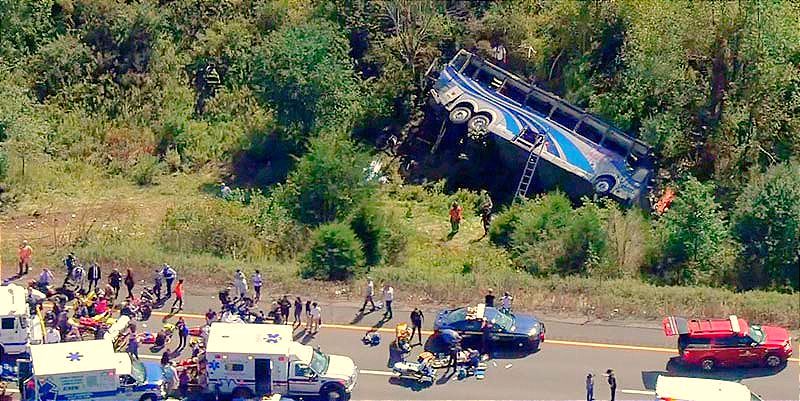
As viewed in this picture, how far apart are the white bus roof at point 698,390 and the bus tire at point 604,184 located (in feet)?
48.2

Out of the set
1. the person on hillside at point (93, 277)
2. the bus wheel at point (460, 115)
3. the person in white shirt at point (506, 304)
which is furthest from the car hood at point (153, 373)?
the bus wheel at point (460, 115)

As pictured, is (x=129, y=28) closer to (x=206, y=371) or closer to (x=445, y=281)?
(x=445, y=281)

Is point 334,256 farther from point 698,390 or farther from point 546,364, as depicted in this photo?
point 698,390

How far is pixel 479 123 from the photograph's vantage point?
45781mm

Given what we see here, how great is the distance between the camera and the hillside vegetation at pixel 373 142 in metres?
37.3

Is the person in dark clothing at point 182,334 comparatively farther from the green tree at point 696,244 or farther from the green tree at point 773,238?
the green tree at point 773,238

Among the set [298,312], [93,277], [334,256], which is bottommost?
[298,312]

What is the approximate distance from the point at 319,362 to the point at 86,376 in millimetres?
5803

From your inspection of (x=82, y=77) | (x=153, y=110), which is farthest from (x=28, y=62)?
(x=153, y=110)

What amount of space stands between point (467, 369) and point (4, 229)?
1949cm

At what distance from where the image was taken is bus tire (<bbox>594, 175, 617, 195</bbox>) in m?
42.1

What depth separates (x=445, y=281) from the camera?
36000mm

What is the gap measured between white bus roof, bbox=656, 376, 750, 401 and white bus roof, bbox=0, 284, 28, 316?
54.5 feet

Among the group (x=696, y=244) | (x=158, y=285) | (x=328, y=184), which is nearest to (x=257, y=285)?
(x=158, y=285)
